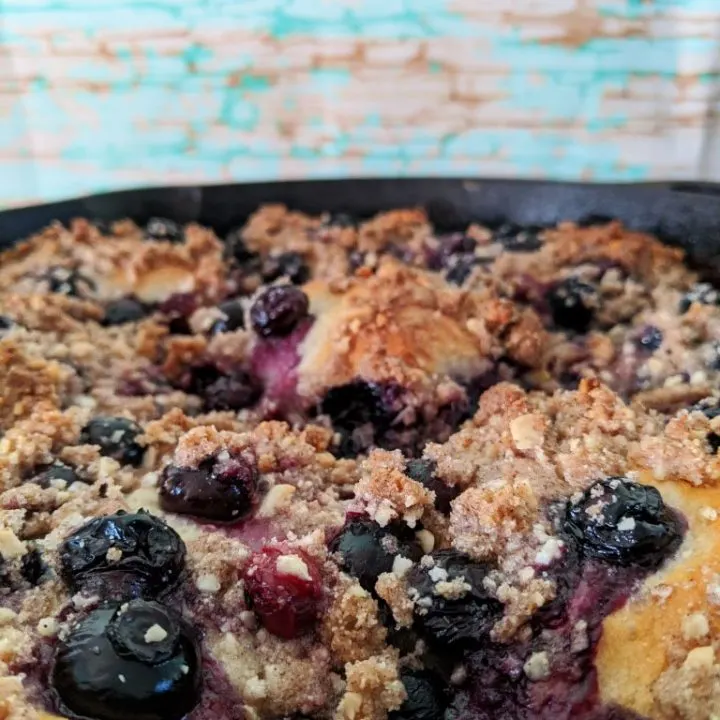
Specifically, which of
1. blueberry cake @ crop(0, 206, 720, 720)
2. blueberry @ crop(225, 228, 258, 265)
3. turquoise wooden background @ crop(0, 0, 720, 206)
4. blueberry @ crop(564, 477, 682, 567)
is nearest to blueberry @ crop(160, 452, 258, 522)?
blueberry cake @ crop(0, 206, 720, 720)

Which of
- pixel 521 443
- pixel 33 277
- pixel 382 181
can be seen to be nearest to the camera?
pixel 521 443

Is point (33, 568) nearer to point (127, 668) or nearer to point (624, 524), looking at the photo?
point (127, 668)

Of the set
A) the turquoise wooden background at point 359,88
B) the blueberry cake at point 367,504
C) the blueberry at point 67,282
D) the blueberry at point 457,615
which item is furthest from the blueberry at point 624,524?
the turquoise wooden background at point 359,88

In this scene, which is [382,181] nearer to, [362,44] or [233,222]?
[233,222]

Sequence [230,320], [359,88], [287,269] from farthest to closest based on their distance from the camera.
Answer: [359,88] < [287,269] < [230,320]

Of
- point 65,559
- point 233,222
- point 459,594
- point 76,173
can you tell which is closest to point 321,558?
point 459,594

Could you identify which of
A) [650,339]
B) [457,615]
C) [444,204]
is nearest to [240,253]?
[444,204]

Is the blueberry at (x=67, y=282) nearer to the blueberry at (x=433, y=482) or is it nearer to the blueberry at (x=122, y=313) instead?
the blueberry at (x=122, y=313)
